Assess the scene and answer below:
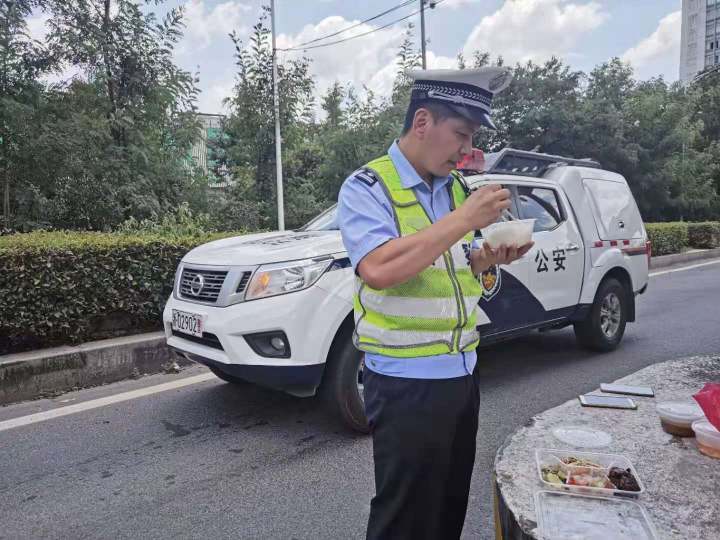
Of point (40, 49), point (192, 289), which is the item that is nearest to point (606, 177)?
point (192, 289)

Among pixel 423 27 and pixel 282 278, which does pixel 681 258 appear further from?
pixel 282 278

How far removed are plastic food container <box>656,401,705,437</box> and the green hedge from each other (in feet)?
14.7

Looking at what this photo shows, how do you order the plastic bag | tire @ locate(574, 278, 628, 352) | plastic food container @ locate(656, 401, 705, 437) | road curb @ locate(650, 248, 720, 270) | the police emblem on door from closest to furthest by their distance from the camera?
the plastic bag
plastic food container @ locate(656, 401, 705, 437)
the police emblem on door
tire @ locate(574, 278, 628, 352)
road curb @ locate(650, 248, 720, 270)

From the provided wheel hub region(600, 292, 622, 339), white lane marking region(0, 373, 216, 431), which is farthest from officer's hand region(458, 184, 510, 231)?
wheel hub region(600, 292, 622, 339)

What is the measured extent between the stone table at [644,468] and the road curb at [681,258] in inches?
501

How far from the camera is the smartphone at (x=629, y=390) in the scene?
2866 millimetres

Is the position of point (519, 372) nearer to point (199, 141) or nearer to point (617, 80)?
point (199, 141)

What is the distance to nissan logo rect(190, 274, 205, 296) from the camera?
3.86m

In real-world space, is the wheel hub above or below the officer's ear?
below

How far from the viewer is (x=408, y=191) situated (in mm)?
1656

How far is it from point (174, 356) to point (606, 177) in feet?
15.2

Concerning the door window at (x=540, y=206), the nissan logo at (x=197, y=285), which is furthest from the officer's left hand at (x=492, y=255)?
the door window at (x=540, y=206)

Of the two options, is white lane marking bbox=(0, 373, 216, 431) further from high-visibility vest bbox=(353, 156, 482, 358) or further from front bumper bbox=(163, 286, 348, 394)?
high-visibility vest bbox=(353, 156, 482, 358)

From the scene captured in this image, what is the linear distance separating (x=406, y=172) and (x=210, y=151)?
33.4 ft
